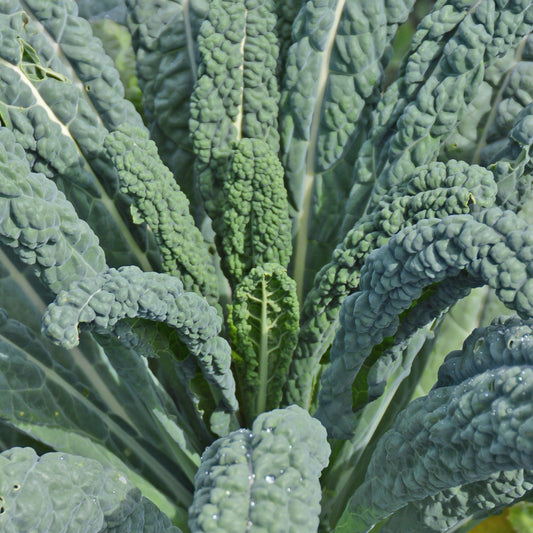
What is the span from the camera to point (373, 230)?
44.5 inches

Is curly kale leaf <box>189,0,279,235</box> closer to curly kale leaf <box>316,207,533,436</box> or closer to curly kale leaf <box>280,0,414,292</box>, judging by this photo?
curly kale leaf <box>280,0,414,292</box>

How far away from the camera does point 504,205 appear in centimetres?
117

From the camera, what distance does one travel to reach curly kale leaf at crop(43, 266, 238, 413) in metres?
0.84

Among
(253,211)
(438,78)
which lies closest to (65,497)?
(253,211)

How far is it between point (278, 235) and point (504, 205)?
42 centimetres

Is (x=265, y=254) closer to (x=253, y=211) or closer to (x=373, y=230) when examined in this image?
(x=253, y=211)

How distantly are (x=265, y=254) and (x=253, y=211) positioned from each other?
3.9 inches

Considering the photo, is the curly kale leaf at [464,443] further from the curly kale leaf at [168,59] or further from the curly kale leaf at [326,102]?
the curly kale leaf at [168,59]

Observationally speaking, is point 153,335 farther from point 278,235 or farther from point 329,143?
point 329,143

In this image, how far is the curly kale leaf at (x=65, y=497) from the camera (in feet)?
2.31

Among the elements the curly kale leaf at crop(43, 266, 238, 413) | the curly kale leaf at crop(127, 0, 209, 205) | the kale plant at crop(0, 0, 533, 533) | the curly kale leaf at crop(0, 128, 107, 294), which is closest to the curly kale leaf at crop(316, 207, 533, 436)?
the kale plant at crop(0, 0, 533, 533)

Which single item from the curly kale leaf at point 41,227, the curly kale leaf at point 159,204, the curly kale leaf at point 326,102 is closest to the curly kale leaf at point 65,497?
the curly kale leaf at point 41,227

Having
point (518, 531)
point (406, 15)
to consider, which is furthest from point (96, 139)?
point (518, 531)

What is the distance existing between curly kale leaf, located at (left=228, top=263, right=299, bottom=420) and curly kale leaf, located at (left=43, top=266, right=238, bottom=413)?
195mm
